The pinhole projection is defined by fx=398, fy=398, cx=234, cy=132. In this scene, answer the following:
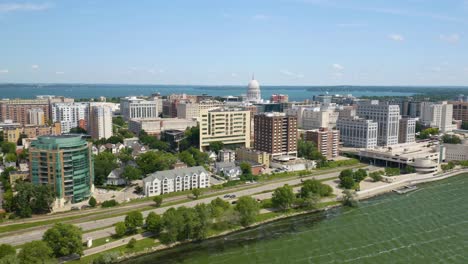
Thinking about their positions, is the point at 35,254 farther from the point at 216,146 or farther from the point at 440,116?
the point at 440,116

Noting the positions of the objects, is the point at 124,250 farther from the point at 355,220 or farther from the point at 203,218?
the point at 355,220

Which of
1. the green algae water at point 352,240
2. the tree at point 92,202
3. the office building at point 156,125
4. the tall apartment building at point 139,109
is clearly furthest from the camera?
the tall apartment building at point 139,109

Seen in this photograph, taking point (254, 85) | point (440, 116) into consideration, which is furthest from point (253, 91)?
point (440, 116)

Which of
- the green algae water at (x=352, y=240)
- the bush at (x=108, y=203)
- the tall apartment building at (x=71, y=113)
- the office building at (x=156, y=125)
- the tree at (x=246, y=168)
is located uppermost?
the tall apartment building at (x=71, y=113)

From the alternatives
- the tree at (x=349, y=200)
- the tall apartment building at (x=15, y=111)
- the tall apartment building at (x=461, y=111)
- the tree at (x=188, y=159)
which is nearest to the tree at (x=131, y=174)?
the tree at (x=188, y=159)

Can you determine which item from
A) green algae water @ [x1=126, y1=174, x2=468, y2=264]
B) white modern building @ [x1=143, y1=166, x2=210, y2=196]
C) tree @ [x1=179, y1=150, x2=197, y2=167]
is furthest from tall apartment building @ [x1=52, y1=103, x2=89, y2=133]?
green algae water @ [x1=126, y1=174, x2=468, y2=264]

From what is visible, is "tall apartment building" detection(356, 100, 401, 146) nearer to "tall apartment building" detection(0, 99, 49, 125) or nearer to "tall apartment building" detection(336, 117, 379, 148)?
"tall apartment building" detection(336, 117, 379, 148)

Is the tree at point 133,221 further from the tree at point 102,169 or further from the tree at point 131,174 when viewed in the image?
the tree at point 102,169
